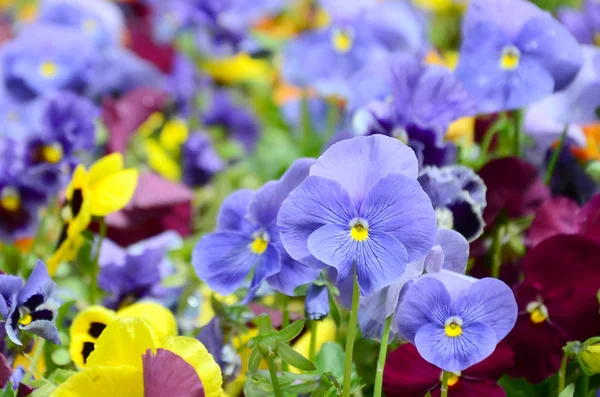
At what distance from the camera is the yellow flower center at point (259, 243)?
0.57m

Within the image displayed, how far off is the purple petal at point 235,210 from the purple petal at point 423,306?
15cm

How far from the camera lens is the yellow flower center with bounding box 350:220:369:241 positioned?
486 millimetres

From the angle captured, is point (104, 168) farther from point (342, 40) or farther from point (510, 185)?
point (342, 40)

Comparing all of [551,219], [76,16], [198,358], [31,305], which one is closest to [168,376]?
[198,358]

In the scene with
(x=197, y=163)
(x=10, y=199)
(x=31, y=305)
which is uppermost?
(x=31, y=305)

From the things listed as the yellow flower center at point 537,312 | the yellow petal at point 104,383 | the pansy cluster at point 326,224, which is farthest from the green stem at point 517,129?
the yellow petal at point 104,383

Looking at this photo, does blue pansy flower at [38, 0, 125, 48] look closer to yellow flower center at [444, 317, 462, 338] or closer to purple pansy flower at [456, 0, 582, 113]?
purple pansy flower at [456, 0, 582, 113]

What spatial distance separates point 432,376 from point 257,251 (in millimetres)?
141

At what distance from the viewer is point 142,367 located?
505 millimetres

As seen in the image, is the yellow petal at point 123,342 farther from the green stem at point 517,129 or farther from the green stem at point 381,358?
the green stem at point 517,129

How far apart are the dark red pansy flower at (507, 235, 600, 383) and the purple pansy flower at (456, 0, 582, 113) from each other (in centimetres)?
15

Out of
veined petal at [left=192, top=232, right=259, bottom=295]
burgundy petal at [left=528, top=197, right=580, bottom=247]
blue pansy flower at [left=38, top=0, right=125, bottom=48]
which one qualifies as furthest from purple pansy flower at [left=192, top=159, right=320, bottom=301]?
blue pansy flower at [left=38, top=0, right=125, bottom=48]

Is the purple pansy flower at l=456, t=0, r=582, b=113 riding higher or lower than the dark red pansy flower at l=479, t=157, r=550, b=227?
higher

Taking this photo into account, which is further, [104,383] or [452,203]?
[452,203]
